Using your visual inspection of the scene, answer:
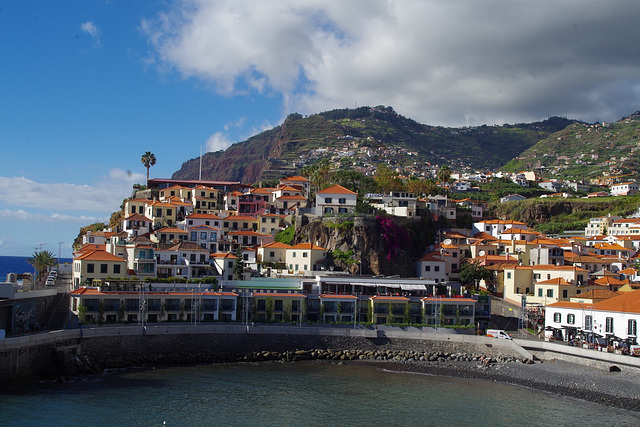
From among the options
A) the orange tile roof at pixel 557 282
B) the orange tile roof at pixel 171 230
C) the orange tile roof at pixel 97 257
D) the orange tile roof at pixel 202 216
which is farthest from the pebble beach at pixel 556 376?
the orange tile roof at pixel 202 216

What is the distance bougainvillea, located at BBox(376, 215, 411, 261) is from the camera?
7100 centimetres

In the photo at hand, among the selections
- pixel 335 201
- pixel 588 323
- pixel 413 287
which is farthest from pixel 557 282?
→ pixel 335 201

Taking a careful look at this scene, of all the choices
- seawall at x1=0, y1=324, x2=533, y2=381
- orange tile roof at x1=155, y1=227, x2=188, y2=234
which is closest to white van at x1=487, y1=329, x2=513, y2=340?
seawall at x1=0, y1=324, x2=533, y2=381

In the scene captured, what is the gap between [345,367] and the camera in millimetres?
48406

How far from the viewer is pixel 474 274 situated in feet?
227

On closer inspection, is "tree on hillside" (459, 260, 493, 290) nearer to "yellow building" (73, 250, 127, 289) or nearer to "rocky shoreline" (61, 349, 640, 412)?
"rocky shoreline" (61, 349, 640, 412)

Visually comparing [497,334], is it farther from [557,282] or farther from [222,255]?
[222,255]

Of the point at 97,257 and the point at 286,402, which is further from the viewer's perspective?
the point at 97,257

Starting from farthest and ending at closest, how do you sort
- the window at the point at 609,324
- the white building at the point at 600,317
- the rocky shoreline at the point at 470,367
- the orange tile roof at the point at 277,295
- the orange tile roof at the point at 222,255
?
the orange tile roof at the point at 222,255
the orange tile roof at the point at 277,295
the window at the point at 609,324
the white building at the point at 600,317
the rocky shoreline at the point at 470,367

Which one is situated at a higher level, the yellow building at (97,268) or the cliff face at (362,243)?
the cliff face at (362,243)

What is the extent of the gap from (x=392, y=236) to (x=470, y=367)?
1023 inches

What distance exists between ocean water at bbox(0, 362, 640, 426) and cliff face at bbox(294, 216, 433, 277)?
23.6m

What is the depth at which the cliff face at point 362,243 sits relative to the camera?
68500 mm

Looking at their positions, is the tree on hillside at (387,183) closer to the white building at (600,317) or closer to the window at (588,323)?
the white building at (600,317)
